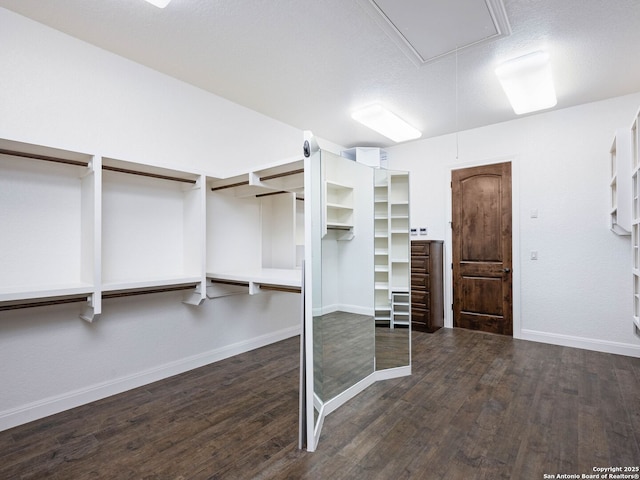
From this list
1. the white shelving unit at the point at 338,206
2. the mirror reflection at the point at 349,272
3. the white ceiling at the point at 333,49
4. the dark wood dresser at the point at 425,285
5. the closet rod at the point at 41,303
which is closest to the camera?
the closet rod at the point at 41,303

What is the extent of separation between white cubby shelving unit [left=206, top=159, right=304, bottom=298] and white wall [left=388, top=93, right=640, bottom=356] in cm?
292

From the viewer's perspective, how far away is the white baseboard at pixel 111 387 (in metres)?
2.24

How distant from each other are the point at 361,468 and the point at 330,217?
1.63m

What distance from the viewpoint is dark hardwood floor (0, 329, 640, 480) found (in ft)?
5.86

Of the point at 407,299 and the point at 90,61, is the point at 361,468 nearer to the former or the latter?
the point at 407,299

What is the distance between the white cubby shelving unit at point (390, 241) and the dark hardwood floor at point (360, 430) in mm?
738

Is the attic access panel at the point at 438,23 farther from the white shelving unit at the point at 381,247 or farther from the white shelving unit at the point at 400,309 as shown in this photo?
the white shelving unit at the point at 400,309

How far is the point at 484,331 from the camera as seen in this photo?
4.48 m

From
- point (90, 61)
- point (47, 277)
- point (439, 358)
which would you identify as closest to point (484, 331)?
point (439, 358)

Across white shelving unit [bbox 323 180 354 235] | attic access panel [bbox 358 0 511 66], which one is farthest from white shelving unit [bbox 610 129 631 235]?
white shelving unit [bbox 323 180 354 235]

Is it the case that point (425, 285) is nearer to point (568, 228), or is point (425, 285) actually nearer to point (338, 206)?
point (568, 228)

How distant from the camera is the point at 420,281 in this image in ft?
14.8

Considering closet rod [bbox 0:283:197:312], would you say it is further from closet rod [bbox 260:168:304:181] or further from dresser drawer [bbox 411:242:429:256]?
dresser drawer [bbox 411:242:429:256]

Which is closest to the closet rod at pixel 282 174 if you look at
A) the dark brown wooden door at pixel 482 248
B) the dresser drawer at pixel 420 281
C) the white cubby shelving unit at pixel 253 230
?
the white cubby shelving unit at pixel 253 230
